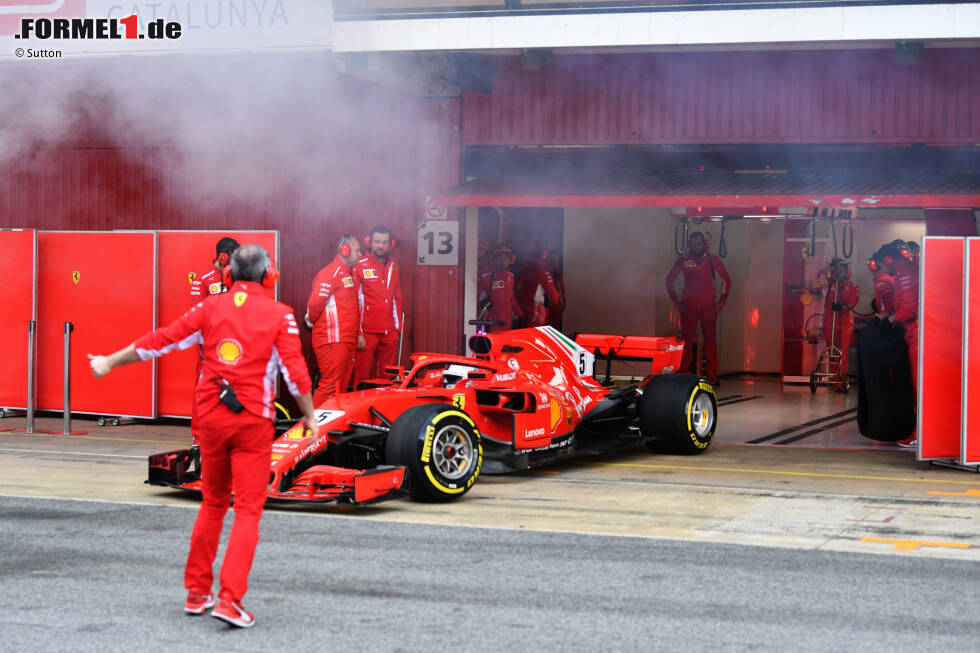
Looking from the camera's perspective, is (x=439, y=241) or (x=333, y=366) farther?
(x=439, y=241)

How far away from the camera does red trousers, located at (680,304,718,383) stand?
17578 mm

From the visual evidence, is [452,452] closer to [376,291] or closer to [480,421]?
[480,421]

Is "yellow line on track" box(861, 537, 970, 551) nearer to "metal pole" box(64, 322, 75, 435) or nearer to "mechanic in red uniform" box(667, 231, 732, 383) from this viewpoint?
"metal pole" box(64, 322, 75, 435)

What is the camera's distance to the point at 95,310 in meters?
Result: 13.6

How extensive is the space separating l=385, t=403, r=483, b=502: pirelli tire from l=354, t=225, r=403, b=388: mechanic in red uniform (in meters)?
3.75

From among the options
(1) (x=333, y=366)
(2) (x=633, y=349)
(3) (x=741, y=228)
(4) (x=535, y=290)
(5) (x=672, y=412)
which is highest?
(3) (x=741, y=228)

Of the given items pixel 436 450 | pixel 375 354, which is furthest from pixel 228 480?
pixel 375 354

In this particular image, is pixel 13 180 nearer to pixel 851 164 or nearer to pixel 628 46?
pixel 628 46

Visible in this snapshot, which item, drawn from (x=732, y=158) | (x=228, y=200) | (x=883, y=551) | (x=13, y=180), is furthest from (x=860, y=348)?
(x=13, y=180)

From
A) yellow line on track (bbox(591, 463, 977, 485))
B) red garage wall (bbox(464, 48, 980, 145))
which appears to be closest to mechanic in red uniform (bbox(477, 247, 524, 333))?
red garage wall (bbox(464, 48, 980, 145))

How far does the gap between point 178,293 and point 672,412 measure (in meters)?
5.78

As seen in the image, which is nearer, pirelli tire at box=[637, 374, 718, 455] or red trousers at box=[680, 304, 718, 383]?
pirelli tire at box=[637, 374, 718, 455]

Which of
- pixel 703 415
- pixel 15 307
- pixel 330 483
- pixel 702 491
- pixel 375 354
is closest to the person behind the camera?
pixel 330 483

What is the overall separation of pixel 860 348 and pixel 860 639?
6.66m
